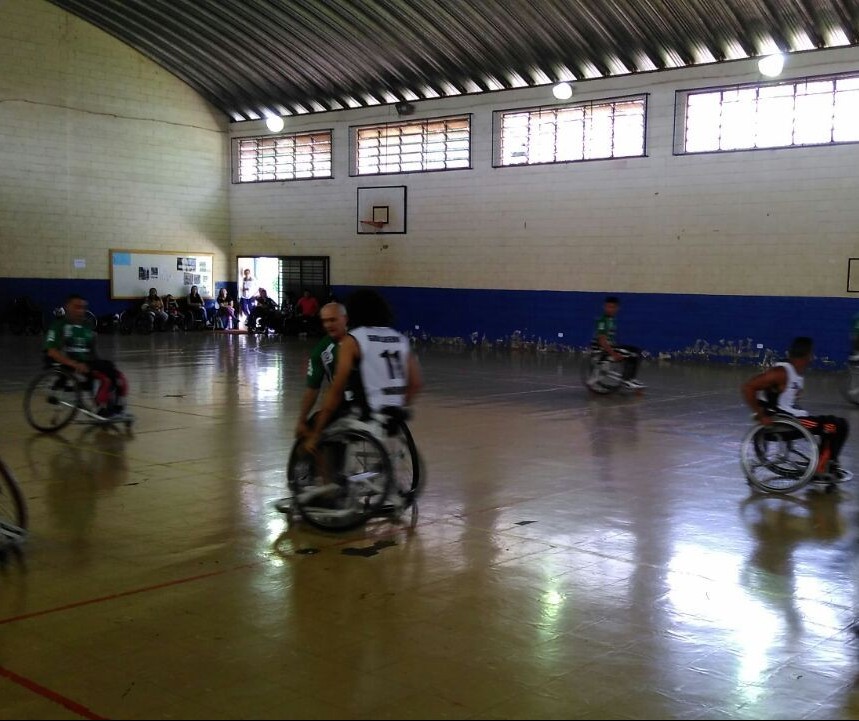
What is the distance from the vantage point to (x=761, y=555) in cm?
555

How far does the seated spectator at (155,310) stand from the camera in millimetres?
24844

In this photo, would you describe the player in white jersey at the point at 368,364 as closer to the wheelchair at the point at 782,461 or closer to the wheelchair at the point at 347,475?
the wheelchair at the point at 347,475

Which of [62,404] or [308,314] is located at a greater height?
[308,314]

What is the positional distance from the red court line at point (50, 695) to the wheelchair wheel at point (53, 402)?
6247mm

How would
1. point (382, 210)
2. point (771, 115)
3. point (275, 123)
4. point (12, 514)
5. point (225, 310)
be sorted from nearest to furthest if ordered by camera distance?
1. point (12, 514)
2. point (771, 115)
3. point (382, 210)
4. point (275, 123)
5. point (225, 310)

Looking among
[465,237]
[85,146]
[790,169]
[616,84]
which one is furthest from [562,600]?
[85,146]

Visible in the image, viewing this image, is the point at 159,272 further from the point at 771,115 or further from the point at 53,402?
the point at 53,402

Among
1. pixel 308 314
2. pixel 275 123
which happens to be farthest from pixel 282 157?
pixel 308 314

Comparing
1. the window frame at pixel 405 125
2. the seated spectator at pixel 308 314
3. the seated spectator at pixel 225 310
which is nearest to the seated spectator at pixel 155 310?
the seated spectator at pixel 225 310

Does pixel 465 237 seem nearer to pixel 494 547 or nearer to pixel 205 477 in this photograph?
pixel 205 477

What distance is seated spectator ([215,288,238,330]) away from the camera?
26844 millimetres

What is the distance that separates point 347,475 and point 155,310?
20.5 metres

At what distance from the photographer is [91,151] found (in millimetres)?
24234

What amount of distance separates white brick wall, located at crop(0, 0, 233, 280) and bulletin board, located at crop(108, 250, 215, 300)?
10.2 inches
